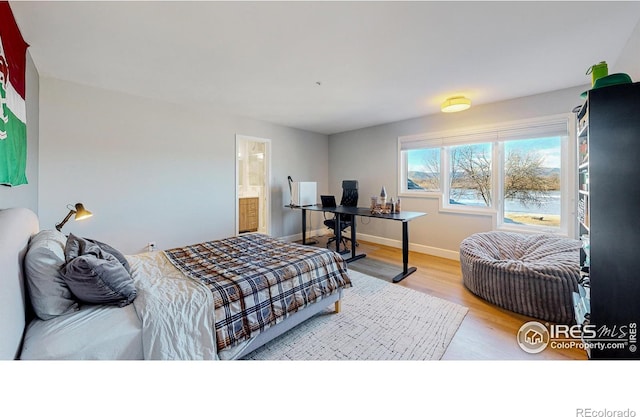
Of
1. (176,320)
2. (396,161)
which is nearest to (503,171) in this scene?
(396,161)

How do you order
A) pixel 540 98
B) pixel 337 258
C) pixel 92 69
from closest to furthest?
pixel 337 258 < pixel 92 69 < pixel 540 98

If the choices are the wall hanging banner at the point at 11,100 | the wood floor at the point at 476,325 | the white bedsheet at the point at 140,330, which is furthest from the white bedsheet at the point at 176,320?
the wood floor at the point at 476,325

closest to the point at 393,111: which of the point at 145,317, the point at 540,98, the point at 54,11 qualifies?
the point at 540,98

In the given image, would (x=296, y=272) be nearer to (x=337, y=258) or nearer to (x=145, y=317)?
(x=337, y=258)

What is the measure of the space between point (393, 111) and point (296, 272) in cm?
316

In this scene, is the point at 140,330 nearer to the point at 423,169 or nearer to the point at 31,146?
the point at 31,146

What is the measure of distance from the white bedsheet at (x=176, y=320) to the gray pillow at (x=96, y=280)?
0.09m

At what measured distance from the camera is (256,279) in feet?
5.50

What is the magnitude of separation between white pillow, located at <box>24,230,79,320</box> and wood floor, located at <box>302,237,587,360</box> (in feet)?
7.51

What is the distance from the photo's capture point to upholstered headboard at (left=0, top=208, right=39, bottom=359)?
861mm

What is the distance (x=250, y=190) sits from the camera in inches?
241

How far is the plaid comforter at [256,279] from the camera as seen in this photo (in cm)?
150
